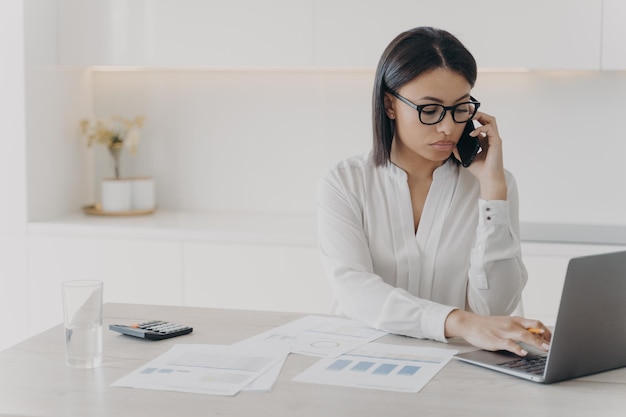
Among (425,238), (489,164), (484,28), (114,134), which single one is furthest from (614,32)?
(114,134)

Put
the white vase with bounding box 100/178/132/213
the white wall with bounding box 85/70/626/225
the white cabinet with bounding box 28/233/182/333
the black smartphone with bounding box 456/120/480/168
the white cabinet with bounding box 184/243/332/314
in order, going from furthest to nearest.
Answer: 1. the white vase with bounding box 100/178/132/213
2. the white wall with bounding box 85/70/626/225
3. the white cabinet with bounding box 28/233/182/333
4. the white cabinet with bounding box 184/243/332/314
5. the black smartphone with bounding box 456/120/480/168

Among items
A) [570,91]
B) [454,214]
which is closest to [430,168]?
[454,214]

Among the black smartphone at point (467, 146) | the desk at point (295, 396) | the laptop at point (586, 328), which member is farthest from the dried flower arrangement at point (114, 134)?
the laptop at point (586, 328)

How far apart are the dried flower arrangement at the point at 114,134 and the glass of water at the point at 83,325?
2.21 metres

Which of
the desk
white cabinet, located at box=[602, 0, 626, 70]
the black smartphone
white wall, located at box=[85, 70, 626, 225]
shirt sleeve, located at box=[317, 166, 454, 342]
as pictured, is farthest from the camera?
white wall, located at box=[85, 70, 626, 225]

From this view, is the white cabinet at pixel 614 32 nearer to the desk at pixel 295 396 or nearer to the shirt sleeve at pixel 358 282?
the shirt sleeve at pixel 358 282

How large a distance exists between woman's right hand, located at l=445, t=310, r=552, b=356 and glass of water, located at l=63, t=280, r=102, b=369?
0.70 m

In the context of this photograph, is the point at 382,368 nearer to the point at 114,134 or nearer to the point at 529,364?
the point at 529,364

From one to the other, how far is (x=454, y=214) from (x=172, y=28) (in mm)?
1709

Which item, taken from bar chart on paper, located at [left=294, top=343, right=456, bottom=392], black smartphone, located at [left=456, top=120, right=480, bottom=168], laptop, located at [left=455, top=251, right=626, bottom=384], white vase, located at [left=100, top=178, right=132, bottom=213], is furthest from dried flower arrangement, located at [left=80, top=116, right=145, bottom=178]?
laptop, located at [left=455, top=251, right=626, bottom=384]

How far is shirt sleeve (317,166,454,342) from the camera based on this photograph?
1.93m

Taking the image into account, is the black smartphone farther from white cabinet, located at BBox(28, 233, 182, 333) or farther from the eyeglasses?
white cabinet, located at BBox(28, 233, 182, 333)

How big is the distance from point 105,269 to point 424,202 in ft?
5.24

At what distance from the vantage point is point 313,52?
3.48 metres
